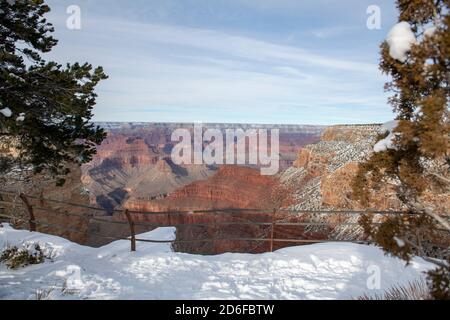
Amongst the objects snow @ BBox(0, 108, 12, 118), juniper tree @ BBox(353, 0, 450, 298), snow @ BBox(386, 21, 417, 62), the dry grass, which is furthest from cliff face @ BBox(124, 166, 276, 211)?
snow @ BBox(386, 21, 417, 62)

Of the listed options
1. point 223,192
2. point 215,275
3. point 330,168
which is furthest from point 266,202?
point 215,275

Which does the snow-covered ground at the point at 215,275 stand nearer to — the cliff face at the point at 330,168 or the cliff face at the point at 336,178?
the cliff face at the point at 336,178

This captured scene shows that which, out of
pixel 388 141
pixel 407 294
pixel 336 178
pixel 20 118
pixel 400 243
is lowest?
pixel 407 294

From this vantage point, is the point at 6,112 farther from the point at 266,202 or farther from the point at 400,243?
the point at 266,202

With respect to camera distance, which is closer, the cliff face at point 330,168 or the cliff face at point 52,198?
the cliff face at point 52,198

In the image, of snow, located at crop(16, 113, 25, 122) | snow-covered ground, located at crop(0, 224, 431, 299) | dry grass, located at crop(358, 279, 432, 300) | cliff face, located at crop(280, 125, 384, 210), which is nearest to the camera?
dry grass, located at crop(358, 279, 432, 300)

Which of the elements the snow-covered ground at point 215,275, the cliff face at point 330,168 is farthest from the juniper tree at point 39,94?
the cliff face at point 330,168

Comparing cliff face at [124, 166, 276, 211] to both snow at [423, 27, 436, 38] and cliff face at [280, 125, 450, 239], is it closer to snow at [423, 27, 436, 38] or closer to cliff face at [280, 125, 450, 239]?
cliff face at [280, 125, 450, 239]
